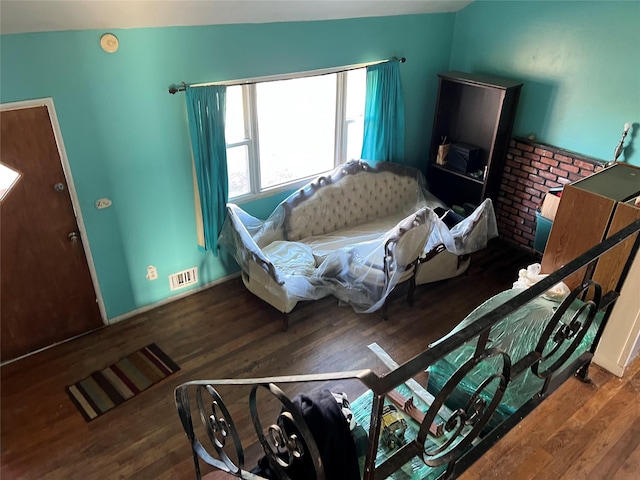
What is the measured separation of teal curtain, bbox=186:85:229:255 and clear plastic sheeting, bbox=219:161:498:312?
0.12m

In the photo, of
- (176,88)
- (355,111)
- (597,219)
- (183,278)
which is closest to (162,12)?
(176,88)

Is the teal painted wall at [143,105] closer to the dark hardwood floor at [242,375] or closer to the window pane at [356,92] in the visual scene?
the window pane at [356,92]

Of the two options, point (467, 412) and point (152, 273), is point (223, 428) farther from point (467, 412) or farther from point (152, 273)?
point (152, 273)

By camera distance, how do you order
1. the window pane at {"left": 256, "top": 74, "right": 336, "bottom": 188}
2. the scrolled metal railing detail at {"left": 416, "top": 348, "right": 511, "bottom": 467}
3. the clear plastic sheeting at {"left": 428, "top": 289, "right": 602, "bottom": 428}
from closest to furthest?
1. the scrolled metal railing detail at {"left": 416, "top": 348, "right": 511, "bottom": 467}
2. the clear plastic sheeting at {"left": 428, "top": 289, "right": 602, "bottom": 428}
3. the window pane at {"left": 256, "top": 74, "right": 336, "bottom": 188}

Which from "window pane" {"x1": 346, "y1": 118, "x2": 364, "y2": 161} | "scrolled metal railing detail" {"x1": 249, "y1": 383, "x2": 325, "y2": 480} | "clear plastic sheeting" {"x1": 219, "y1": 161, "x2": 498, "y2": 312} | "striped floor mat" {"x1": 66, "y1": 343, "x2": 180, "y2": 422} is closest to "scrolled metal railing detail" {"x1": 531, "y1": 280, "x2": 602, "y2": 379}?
"scrolled metal railing detail" {"x1": 249, "y1": 383, "x2": 325, "y2": 480}

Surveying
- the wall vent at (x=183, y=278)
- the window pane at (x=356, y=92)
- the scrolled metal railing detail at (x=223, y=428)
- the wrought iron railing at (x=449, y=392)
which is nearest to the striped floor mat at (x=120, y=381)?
the wall vent at (x=183, y=278)

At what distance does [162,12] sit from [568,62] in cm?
351

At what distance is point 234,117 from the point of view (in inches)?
166

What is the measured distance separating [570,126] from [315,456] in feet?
14.2

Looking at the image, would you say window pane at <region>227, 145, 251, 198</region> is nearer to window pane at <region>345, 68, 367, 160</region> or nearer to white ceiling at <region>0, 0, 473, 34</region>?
white ceiling at <region>0, 0, 473, 34</region>

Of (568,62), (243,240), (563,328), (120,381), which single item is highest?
(568,62)

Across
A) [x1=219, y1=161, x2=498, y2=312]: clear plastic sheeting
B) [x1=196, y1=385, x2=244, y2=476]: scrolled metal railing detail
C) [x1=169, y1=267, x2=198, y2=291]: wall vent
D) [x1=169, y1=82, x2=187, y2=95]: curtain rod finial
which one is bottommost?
[x1=169, y1=267, x2=198, y2=291]: wall vent

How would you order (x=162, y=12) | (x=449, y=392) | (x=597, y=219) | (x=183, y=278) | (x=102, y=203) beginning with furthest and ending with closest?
1. (x=183, y=278)
2. (x=102, y=203)
3. (x=162, y=12)
4. (x=597, y=219)
5. (x=449, y=392)

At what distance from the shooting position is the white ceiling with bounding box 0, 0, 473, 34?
9.23 feet
